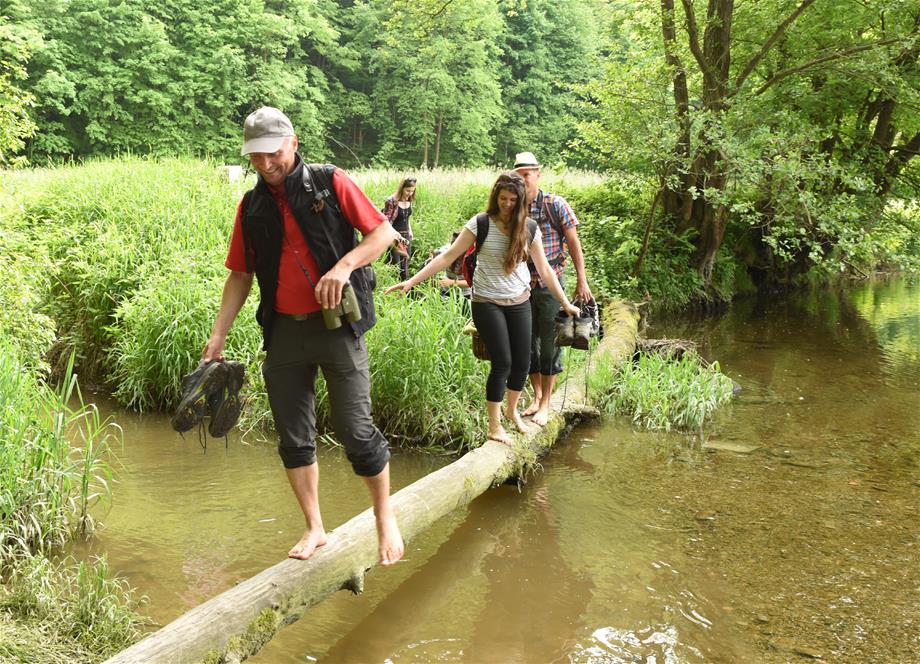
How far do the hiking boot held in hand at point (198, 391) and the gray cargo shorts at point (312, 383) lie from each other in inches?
9.9

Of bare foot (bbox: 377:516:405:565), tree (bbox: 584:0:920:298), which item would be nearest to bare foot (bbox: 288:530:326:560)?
bare foot (bbox: 377:516:405:565)

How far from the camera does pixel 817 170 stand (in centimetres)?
1302

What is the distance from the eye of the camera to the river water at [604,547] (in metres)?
3.77

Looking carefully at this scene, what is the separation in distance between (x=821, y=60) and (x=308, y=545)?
14.5 m

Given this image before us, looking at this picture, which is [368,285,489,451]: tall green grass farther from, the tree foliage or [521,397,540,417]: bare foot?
the tree foliage

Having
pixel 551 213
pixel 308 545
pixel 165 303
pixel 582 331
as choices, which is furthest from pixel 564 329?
pixel 165 303

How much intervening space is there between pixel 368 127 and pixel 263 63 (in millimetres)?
8561

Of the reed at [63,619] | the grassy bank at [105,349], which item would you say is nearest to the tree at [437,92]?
the grassy bank at [105,349]

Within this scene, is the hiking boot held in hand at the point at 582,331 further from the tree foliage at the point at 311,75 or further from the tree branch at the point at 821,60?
the tree foliage at the point at 311,75

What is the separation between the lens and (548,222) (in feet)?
19.5

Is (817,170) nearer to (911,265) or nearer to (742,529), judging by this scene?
(911,265)

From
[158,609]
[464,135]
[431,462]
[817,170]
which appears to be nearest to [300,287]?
[158,609]

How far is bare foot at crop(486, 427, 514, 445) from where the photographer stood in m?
5.57

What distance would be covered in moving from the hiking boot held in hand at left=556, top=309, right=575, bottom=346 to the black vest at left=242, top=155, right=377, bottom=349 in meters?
2.74
